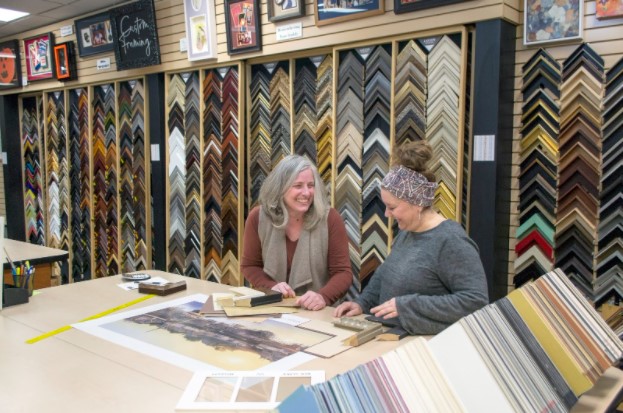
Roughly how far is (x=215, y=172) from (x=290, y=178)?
2.19m

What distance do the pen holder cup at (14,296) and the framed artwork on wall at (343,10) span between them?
2528mm

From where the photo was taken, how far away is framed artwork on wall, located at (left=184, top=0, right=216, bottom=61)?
443 centimetres

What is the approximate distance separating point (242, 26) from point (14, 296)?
9.12 feet

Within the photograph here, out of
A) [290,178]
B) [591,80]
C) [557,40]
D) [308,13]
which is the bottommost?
[290,178]

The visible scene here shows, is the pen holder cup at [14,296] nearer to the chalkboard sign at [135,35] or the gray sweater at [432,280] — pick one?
the gray sweater at [432,280]

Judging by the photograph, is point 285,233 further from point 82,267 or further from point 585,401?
point 82,267

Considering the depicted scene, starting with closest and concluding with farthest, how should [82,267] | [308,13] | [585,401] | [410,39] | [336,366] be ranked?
[585,401] < [336,366] < [410,39] < [308,13] < [82,267]

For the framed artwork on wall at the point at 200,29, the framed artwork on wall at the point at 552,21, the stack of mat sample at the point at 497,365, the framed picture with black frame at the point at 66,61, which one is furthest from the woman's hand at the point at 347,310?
the framed picture with black frame at the point at 66,61

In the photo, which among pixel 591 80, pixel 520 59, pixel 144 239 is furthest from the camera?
pixel 144 239

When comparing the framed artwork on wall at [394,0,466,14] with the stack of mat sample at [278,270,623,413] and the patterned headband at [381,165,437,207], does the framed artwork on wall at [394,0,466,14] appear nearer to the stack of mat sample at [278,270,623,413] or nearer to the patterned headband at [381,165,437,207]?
the patterned headband at [381,165,437,207]

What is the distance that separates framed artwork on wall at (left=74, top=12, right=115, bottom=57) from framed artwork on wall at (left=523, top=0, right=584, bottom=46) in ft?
12.8

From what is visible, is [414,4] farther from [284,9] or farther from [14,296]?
[14,296]

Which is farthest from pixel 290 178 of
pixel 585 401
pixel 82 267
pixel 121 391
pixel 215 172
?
pixel 82 267

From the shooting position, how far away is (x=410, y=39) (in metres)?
3.39
